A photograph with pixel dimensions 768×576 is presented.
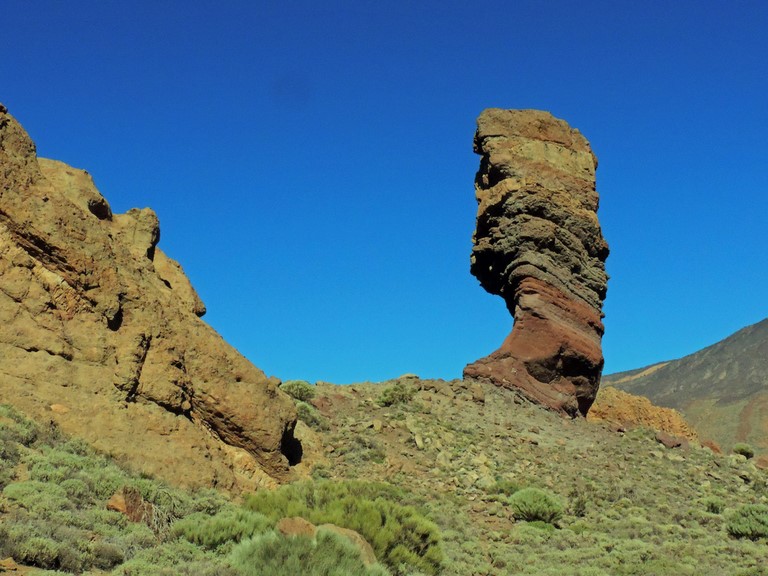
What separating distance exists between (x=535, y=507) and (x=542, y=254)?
17440mm

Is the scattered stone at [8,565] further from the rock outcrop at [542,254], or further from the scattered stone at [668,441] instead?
the scattered stone at [668,441]

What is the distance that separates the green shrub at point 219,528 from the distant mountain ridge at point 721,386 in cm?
7520

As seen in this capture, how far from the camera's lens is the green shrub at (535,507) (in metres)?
17.2

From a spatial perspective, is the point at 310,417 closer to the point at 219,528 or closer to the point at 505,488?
the point at 505,488

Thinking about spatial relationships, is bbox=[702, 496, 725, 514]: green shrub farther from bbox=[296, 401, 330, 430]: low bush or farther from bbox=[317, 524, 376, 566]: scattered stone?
bbox=[317, 524, 376, 566]: scattered stone

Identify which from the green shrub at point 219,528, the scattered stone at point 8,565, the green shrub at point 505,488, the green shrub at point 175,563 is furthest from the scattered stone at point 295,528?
the green shrub at point 505,488

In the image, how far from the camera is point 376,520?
37.8ft

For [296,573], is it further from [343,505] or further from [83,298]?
[83,298]

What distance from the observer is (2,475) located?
9.24m

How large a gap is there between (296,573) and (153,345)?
27.6ft

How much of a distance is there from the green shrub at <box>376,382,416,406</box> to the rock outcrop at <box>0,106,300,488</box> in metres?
9.01

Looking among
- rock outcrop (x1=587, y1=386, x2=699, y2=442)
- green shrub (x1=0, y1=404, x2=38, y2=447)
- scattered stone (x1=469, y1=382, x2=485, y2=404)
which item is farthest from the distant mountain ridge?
green shrub (x1=0, y1=404, x2=38, y2=447)

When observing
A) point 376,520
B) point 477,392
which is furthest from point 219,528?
point 477,392

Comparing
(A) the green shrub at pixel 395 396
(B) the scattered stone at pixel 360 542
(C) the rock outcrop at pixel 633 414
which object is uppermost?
(C) the rock outcrop at pixel 633 414
